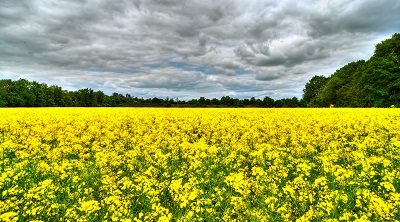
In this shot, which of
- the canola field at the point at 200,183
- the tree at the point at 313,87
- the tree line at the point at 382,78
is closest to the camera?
the canola field at the point at 200,183

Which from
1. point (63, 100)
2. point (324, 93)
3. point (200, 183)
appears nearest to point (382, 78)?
point (324, 93)

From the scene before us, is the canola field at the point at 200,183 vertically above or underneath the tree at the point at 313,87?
underneath

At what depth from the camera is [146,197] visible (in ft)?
18.6

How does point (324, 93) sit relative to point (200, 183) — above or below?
above

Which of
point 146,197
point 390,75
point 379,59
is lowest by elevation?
point 146,197

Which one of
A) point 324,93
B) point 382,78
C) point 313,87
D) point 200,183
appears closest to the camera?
point 200,183

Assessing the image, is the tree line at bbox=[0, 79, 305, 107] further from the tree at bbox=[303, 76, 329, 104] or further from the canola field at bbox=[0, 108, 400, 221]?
the canola field at bbox=[0, 108, 400, 221]

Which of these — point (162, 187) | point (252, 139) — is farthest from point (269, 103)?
point (162, 187)

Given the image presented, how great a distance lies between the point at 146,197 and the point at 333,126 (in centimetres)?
1228

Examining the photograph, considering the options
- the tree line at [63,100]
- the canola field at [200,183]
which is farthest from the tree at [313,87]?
the canola field at [200,183]

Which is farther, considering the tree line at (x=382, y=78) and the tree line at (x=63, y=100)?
the tree line at (x=63, y=100)

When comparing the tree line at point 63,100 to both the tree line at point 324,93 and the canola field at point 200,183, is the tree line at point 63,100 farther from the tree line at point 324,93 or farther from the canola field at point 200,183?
the canola field at point 200,183

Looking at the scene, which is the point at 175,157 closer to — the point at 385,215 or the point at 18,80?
the point at 385,215

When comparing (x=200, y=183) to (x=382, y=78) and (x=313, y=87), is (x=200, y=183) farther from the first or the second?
(x=313, y=87)
